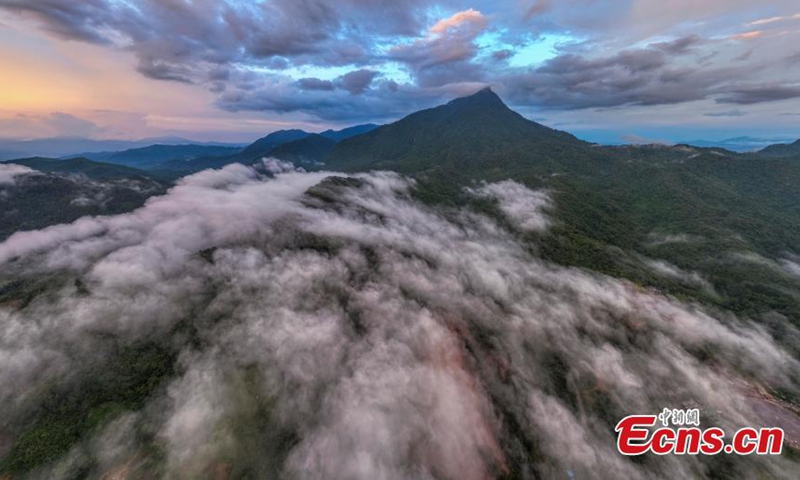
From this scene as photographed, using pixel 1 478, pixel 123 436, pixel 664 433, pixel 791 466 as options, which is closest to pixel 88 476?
pixel 123 436

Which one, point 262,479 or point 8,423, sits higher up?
point 8,423

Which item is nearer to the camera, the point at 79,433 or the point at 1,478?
the point at 1,478

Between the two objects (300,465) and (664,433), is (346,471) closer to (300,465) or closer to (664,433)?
(300,465)

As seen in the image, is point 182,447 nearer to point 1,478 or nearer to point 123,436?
point 123,436

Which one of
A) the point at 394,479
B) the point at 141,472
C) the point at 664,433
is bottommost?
the point at 394,479

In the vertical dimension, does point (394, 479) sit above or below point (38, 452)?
below

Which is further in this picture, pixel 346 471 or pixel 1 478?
pixel 346 471

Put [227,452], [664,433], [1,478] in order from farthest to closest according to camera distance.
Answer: [227,452], [1,478], [664,433]

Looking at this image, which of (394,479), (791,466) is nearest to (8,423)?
(394,479)

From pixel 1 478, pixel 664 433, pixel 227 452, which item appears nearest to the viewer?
pixel 664 433
